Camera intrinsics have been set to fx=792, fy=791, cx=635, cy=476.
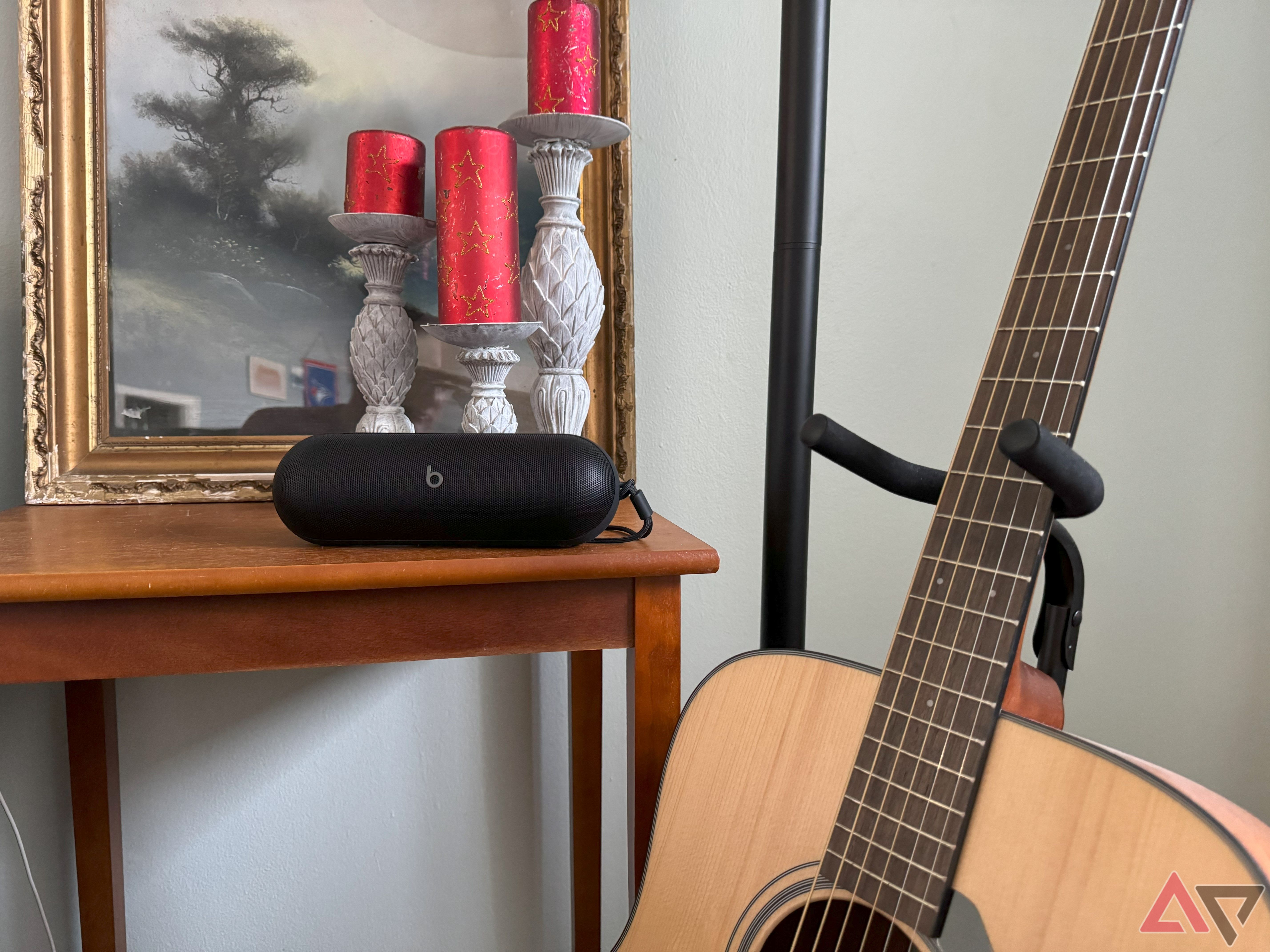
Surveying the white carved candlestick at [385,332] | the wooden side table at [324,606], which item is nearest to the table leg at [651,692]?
the wooden side table at [324,606]

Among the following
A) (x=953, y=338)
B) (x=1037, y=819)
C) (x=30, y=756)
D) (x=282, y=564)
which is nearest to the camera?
(x=1037, y=819)

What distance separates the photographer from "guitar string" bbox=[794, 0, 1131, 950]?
0.49m

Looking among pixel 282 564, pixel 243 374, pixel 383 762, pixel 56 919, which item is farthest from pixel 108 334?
pixel 56 919

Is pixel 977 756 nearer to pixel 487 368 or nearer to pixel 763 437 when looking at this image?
Answer: pixel 487 368

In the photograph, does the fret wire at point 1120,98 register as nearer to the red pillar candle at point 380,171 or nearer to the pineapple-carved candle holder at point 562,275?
the pineapple-carved candle holder at point 562,275

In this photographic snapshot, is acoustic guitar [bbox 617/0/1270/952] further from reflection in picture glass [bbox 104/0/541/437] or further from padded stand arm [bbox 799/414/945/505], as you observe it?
reflection in picture glass [bbox 104/0/541/437]

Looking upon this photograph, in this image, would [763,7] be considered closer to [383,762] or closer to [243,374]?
[243,374]

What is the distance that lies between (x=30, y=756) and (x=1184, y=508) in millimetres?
1618

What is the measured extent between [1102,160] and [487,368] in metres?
0.55

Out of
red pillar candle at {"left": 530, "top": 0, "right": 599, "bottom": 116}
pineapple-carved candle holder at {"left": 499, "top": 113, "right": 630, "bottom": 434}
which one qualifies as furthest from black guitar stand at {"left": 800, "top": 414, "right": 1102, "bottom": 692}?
red pillar candle at {"left": 530, "top": 0, "right": 599, "bottom": 116}

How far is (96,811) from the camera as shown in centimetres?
96

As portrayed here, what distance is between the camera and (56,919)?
1035 millimetres

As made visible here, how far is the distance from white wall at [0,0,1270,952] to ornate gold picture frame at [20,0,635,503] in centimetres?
32

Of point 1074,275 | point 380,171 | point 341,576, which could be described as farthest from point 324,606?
point 1074,275
